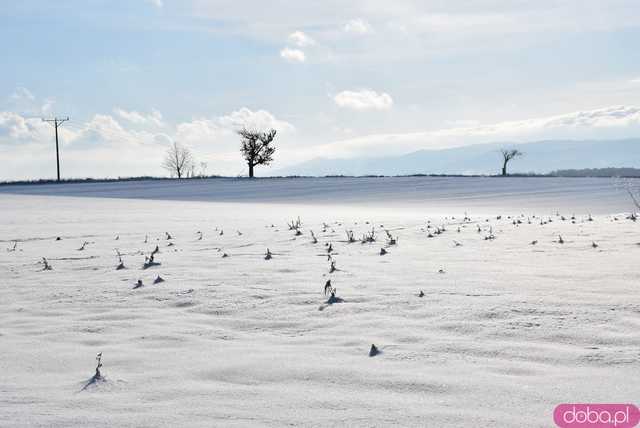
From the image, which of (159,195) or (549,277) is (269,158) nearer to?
(159,195)

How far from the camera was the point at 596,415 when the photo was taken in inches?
115

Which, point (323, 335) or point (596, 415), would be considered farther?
point (323, 335)

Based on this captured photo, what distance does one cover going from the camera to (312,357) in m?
3.90

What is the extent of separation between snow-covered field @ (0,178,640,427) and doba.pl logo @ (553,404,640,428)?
76 mm

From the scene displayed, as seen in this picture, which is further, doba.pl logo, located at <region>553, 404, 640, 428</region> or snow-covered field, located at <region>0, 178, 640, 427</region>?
snow-covered field, located at <region>0, 178, 640, 427</region>

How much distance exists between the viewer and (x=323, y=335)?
4449 millimetres

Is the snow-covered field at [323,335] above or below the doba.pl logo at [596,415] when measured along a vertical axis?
above

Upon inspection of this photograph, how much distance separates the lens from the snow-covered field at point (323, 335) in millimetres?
3102

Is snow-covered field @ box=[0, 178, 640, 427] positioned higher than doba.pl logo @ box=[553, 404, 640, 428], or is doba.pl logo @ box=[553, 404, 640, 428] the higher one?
snow-covered field @ box=[0, 178, 640, 427]

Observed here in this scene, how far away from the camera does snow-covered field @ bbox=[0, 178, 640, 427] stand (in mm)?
3102

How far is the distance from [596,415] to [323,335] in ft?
6.52

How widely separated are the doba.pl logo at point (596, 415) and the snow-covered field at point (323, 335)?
0.25ft

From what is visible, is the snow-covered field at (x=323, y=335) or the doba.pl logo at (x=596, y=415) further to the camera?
the snow-covered field at (x=323, y=335)

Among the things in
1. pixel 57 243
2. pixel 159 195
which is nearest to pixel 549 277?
pixel 57 243
